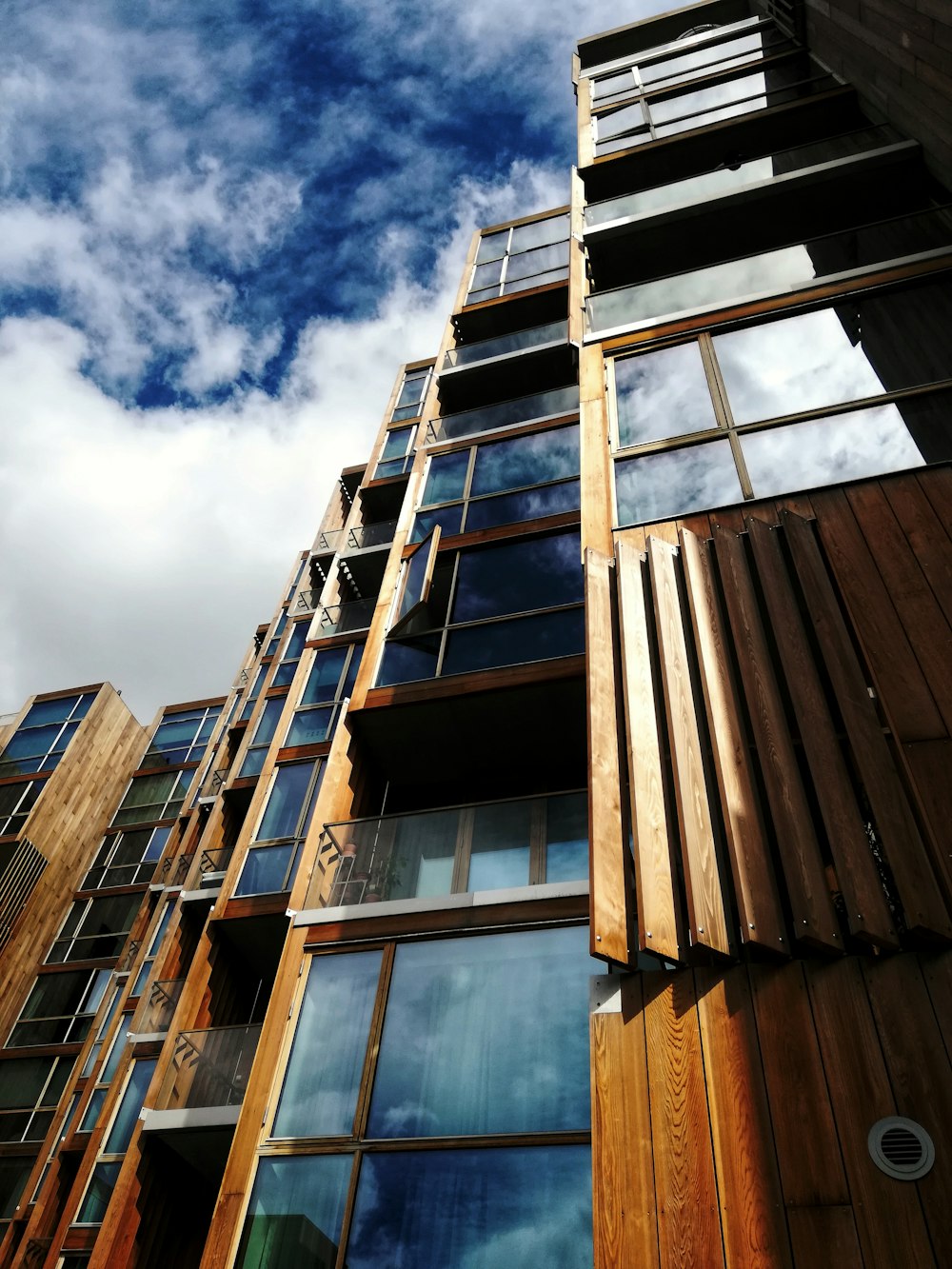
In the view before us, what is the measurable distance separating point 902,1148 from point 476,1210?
4.20 metres

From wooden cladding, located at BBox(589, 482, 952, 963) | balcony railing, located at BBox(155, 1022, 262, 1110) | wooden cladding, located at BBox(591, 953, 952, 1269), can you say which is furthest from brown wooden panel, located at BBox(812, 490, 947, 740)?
balcony railing, located at BBox(155, 1022, 262, 1110)

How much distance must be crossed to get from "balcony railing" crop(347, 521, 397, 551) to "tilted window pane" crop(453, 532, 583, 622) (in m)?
5.79

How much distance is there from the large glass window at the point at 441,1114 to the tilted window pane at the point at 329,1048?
14 mm

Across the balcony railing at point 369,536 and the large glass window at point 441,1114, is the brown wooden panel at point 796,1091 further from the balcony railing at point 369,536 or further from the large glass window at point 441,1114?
the balcony railing at point 369,536

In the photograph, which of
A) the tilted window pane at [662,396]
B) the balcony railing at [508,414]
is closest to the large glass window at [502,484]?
the balcony railing at [508,414]

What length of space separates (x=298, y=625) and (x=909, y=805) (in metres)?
20.4

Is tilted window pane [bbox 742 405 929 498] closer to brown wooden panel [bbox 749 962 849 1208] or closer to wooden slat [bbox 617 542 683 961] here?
wooden slat [bbox 617 542 683 961]

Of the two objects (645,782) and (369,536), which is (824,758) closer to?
(645,782)

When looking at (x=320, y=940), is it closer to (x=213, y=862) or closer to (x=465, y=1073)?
(x=465, y=1073)

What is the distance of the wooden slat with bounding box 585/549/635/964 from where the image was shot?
217 inches

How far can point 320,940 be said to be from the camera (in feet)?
30.6

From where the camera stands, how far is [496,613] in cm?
1247

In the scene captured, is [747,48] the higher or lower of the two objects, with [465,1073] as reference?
higher

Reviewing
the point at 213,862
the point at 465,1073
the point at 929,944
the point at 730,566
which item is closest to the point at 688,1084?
the point at 929,944
